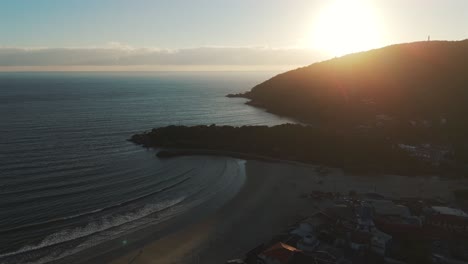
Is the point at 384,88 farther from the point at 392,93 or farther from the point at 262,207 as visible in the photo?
the point at 262,207

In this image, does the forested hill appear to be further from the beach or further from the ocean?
the ocean

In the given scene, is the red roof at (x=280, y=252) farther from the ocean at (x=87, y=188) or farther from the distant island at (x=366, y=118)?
the distant island at (x=366, y=118)

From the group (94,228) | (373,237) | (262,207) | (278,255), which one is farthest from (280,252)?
(94,228)

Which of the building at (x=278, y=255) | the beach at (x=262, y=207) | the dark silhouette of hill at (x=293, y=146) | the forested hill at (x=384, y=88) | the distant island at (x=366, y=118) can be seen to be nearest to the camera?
the building at (x=278, y=255)

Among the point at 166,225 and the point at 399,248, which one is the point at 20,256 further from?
the point at 399,248

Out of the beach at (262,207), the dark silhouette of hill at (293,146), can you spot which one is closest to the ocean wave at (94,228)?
the beach at (262,207)

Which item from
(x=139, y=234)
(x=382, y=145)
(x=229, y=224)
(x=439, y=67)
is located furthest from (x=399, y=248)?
(x=439, y=67)
